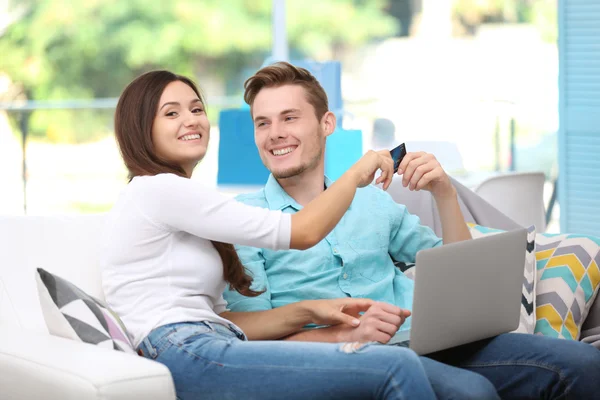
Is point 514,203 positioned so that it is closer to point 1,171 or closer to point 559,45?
point 559,45

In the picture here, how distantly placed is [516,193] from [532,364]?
112 centimetres

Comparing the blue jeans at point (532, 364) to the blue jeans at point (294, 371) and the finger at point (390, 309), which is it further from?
the blue jeans at point (294, 371)

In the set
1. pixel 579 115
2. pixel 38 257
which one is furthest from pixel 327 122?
pixel 579 115

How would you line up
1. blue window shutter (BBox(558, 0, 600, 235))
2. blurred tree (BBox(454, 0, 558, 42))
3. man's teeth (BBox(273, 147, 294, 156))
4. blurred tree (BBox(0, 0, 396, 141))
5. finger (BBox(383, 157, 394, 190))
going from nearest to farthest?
finger (BBox(383, 157, 394, 190))
man's teeth (BBox(273, 147, 294, 156))
blue window shutter (BBox(558, 0, 600, 235))
blurred tree (BBox(454, 0, 558, 42))
blurred tree (BBox(0, 0, 396, 141))

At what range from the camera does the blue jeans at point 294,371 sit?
165 centimetres

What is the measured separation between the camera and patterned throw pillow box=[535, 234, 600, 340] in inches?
93.6

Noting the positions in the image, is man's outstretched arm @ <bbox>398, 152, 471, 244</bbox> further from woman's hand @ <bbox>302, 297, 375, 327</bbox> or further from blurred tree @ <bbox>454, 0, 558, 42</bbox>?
blurred tree @ <bbox>454, 0, 558, 42</bbox>

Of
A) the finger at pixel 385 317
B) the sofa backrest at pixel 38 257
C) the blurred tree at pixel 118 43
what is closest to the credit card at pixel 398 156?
the finger at pixel 385 317

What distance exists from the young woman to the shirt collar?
0.80 feet

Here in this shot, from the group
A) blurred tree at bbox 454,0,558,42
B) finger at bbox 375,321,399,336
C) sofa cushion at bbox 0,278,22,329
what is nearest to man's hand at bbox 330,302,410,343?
finger at bbox 375,321,399,336

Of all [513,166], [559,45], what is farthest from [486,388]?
[513,166]

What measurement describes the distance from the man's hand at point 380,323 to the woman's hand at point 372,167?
27cm

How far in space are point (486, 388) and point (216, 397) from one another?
0.53 meters

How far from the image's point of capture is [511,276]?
1.93 m
